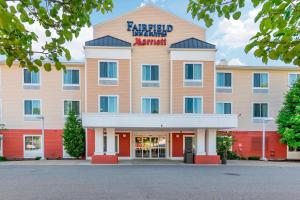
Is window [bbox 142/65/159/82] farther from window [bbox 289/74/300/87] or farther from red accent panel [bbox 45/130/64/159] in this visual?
window [bbox 289/74/300/87]

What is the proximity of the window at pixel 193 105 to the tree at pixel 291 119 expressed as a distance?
24.9 feet

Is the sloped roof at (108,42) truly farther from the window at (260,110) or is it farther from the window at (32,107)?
the window at (260,110)

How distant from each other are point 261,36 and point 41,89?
2382cm

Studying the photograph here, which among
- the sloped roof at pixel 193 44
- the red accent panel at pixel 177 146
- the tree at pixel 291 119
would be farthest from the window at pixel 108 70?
the tree at pixel 291 119

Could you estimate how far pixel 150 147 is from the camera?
80.9 feet

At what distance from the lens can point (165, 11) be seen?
24125mm

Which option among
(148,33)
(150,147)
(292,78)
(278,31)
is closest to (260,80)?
(292,78)

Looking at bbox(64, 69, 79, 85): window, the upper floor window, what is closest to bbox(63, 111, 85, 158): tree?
bbox(64, 69, 79, 85): window

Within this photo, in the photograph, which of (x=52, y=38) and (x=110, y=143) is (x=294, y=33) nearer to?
(x=52, y=38)

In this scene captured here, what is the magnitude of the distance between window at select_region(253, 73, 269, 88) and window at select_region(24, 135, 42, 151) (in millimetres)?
20387

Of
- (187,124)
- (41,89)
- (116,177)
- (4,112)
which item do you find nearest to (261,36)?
(116,177)

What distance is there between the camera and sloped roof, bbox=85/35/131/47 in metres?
22.7

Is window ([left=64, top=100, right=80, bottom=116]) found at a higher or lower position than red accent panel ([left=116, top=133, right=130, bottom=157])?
higher

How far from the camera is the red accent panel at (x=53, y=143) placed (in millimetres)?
24438
